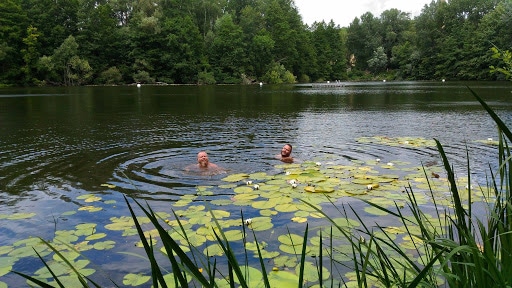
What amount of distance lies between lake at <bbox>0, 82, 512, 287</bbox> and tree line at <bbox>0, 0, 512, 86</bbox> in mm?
38683

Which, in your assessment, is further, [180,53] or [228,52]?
[228,52]

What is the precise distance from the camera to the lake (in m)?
6.21

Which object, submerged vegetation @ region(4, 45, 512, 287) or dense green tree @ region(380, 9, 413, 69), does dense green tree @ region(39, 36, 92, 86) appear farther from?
dense green tree @ region(380, 9, 413, 69)

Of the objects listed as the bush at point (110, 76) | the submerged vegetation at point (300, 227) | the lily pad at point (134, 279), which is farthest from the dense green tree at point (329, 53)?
the lily pad at point (134, 279)

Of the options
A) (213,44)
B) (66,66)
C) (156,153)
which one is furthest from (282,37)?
(156,153)

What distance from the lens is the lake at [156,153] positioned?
621 cm

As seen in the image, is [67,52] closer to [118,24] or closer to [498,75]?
[118,24]

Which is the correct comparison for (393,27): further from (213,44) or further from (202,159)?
(202,159)

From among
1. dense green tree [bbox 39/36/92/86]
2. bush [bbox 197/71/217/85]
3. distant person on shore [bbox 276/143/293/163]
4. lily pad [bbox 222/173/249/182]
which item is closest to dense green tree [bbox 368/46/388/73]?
bush [bbox 197/71/217/85]

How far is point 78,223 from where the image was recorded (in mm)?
6090

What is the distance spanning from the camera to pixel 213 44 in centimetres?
7556

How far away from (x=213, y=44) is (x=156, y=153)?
219 ft

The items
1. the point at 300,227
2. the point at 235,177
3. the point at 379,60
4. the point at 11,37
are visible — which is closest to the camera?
the point at 300,227

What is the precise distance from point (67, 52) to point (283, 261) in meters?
60.0
